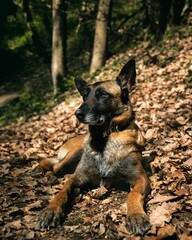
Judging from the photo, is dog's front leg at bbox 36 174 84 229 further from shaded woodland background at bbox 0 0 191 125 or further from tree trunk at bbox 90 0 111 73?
tree trunk at bbox 90 0 111 73

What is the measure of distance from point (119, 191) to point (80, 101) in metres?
6.42

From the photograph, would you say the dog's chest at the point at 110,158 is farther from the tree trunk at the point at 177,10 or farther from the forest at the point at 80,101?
the tree trunk at the point at 177,10

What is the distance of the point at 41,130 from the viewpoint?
9414mm

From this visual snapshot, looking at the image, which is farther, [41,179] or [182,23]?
[182,23]

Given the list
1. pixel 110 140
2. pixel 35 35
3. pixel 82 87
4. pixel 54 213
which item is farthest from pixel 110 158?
pixel 35 35

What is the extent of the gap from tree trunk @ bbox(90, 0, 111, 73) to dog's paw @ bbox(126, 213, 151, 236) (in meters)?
10.7

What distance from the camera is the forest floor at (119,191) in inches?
143

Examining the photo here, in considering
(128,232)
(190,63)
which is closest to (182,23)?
(190,63)

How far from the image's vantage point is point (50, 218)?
12.3 ft

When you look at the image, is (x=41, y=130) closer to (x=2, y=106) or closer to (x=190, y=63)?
(x=190, y=63)

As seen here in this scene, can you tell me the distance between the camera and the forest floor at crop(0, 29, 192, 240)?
364 centimetres

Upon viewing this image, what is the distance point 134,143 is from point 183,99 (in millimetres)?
3225

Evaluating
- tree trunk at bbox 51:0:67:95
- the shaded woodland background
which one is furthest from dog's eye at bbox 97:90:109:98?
tree trunk at bbox 51:0:67:95

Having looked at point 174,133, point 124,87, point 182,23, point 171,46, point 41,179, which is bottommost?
point 41,179
